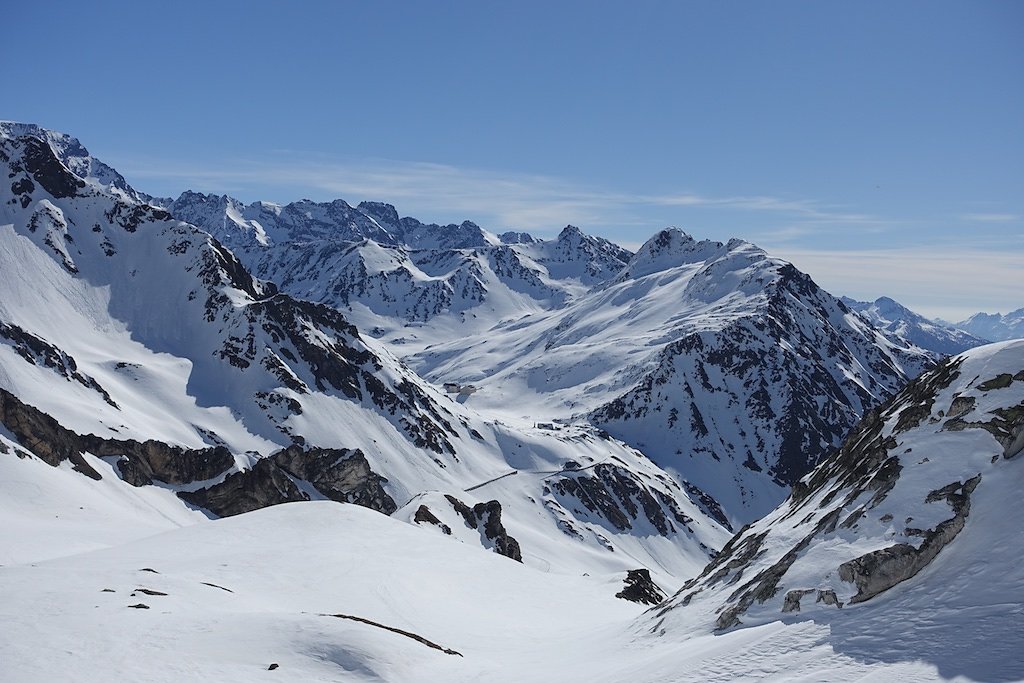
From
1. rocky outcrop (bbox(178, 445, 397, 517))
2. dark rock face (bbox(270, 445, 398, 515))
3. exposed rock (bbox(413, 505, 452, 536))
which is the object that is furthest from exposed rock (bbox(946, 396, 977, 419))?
dark rock face (bbox(270, 445, 398, 515))

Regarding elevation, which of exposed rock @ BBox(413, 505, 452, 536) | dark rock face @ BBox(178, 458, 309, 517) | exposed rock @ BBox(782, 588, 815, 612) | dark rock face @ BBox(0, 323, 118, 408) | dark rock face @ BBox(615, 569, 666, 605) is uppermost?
dark rock face @ BBox(0, 323, 118, 408)

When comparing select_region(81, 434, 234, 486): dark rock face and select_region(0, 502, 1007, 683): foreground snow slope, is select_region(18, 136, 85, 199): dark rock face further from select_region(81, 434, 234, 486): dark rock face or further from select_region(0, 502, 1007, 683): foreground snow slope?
select_region(0, 502, 1007, 683): foreground snow slope

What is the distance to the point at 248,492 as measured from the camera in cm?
10619

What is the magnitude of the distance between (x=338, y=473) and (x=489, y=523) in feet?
113

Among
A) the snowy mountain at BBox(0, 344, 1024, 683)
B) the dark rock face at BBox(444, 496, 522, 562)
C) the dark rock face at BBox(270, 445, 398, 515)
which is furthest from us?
the dark rock face at BBox(270, 445, 398, 515)

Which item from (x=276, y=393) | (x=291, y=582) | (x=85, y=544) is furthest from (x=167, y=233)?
(x=291, y=582)

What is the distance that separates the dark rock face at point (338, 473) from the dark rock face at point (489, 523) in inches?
1070

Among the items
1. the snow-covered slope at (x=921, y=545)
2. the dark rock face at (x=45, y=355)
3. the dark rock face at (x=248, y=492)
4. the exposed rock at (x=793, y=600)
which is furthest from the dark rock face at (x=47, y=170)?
the exposed rock at (x=793, y=600)

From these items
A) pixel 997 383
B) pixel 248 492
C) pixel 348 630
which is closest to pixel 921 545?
pixel 997 383

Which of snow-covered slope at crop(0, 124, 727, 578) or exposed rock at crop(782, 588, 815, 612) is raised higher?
snow-covered slope at crop(0, 124, 727, 578)

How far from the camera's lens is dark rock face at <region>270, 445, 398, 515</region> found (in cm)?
11744

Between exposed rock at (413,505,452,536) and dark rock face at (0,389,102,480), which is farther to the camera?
dark rock face at (0,389,102,480)

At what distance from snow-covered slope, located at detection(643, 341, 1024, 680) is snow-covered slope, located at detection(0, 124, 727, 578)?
2400 inches

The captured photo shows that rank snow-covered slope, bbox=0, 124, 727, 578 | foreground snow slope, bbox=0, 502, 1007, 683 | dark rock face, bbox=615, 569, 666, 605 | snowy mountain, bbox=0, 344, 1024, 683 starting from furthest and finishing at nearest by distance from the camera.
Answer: snow-covered slope, bbox=0, 124, 727, 578 < dark rock face, bbox=615, 569, 666, 605 < foreground snow slope, bbox=0, 502, 1007, 683 < snowy mountain, bbox=0, 344, 1024, 683
